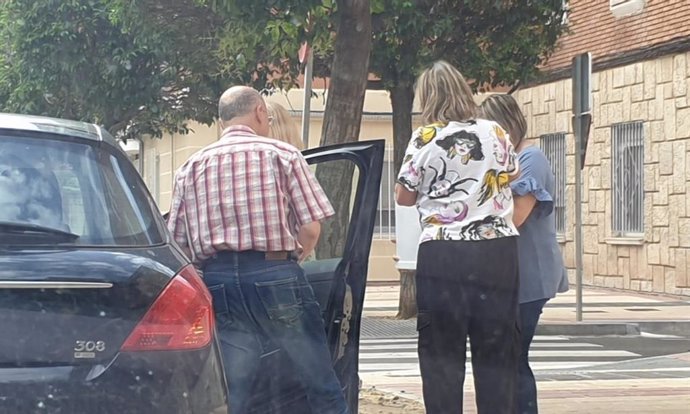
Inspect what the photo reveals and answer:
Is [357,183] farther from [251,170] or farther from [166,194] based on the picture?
[166,194]

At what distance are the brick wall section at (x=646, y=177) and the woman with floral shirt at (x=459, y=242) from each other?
12.5 m

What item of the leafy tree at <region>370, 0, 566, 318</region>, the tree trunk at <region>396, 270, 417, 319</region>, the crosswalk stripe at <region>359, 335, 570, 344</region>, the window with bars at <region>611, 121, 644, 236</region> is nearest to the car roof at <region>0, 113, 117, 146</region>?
the leafy tree at <region>370, 0, 566, 318</region>

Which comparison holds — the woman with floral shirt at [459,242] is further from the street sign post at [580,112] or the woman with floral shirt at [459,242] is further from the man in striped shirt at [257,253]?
the street sign post at [580,112]

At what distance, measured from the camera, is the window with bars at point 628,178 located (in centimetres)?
1784

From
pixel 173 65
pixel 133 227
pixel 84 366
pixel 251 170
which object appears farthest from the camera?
pixel 173 65

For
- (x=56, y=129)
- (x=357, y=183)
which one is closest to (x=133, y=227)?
(x=56, y=129)

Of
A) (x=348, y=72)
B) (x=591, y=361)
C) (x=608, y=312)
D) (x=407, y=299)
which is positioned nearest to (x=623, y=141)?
(x=608, y=312)

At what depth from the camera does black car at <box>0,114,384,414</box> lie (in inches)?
121

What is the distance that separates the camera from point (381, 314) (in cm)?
1457

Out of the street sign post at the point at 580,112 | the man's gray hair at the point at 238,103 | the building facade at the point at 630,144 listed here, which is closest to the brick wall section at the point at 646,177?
the building facade at the point at 630,144

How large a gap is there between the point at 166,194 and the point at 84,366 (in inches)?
897

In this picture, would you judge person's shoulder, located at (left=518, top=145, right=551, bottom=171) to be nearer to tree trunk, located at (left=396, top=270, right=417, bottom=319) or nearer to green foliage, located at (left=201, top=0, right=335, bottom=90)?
green foliage, located at (left=201, top=0, right=335, bottom=90)

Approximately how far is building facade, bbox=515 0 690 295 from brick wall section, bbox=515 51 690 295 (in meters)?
0.02

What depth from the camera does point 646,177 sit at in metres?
17.5
